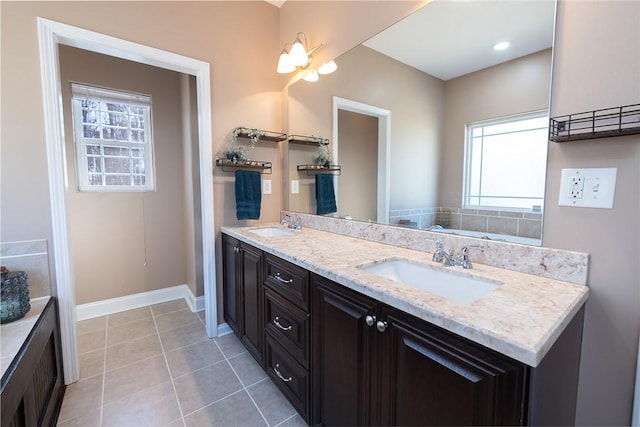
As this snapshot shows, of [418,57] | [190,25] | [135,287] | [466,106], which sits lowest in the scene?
[135,287]

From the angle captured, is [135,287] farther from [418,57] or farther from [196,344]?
[418,57]

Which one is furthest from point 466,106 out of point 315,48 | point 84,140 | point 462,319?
point 84,140

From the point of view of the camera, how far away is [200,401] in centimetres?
159

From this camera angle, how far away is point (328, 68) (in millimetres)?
1998

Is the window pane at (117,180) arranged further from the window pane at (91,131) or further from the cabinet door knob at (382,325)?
the cabinet door knob at (382,325)

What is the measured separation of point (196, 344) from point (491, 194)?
90.5 inches

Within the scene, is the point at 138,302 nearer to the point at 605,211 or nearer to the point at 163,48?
the point at 163,48

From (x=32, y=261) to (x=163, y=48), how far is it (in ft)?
5.23

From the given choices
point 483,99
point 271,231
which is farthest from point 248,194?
point 483,99

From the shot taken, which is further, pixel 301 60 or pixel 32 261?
pixel 301 60

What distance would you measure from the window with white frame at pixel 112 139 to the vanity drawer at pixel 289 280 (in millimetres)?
2055

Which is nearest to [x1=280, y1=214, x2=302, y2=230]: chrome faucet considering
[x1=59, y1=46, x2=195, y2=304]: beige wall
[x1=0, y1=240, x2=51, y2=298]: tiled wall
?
[x1=59, y1=46, x2=195, y2=304]: beige wall

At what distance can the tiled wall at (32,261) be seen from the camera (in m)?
1.52

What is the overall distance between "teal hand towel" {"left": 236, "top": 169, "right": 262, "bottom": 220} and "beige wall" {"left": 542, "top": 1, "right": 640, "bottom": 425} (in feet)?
6.28
